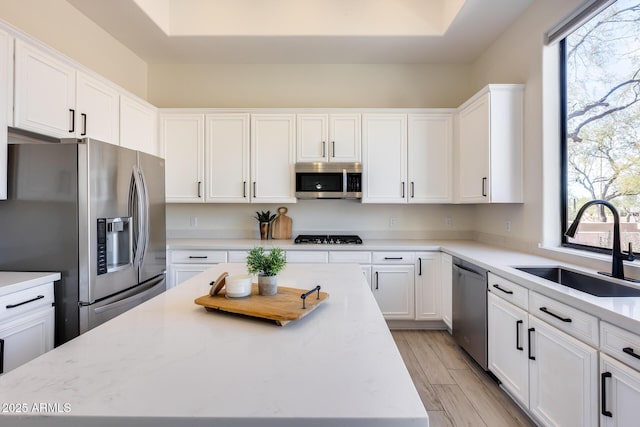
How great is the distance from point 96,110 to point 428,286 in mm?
3310

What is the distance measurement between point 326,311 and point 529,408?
1.49 meters

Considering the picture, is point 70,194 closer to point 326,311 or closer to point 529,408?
point 326,311

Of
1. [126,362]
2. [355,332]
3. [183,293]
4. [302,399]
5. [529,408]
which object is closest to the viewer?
[302,399]

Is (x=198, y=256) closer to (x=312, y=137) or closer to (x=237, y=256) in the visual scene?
(x=237, y=256)

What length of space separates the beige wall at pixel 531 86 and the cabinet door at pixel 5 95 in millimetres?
3583

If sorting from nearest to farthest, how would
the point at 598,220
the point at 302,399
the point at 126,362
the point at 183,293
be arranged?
the point at 302,399 → the point at 126,362 → the point at 183,293 → the point at 598,220

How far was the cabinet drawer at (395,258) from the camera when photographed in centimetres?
325

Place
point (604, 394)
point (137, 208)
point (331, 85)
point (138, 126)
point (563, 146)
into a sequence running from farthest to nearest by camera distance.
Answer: point (331, 85) < point (138, 126) < point (563, 146) < point (137, 208) < point (604, 394)

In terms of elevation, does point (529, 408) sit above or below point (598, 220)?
below

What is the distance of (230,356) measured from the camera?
0.85 m

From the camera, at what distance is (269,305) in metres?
1.18

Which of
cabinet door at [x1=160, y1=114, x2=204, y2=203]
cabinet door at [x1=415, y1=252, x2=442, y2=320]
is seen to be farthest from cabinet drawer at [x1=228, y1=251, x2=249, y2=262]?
cabinet door at [x1=415, y1=252, x2=442, y2=320]

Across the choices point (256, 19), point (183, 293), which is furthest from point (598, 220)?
point (256, 19)

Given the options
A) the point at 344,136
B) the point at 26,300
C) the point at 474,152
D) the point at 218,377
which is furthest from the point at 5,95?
the point at 474,152
